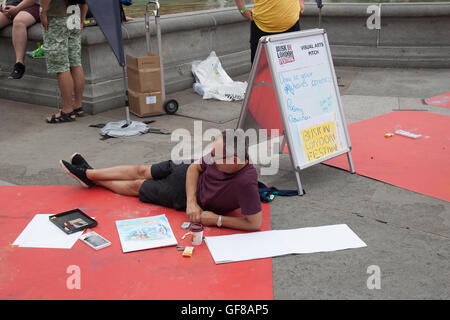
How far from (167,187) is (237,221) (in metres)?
0.70

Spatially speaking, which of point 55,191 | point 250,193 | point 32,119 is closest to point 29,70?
point 32,119

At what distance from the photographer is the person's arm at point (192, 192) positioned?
3906mm

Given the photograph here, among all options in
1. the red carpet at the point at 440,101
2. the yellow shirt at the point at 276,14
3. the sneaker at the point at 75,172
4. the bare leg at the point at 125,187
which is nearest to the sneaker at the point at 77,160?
the sneaker at the point at 75,172

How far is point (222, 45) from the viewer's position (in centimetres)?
902

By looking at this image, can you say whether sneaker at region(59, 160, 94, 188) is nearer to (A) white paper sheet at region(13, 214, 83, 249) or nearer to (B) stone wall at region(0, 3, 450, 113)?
(A) white paper sheet at region(13, 214, 83, 249)

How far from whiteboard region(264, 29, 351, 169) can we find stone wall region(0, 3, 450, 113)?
10.5 feet

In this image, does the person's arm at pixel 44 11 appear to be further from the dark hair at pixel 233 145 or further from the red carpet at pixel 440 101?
the red carpet at pixel 440 101

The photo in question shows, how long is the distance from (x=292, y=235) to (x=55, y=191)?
2.12 meters

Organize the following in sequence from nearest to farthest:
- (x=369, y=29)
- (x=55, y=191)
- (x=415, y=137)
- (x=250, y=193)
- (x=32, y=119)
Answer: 1. (x=250, y=193)
2. (x=55, y=191)
3. (x=415, y=137)
4. (x=32, y=119)
5. (x=369, y=29)

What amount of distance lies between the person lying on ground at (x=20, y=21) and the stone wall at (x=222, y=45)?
0.14 metres

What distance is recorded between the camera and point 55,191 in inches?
181

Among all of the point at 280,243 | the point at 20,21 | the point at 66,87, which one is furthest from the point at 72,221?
the point at 20,21

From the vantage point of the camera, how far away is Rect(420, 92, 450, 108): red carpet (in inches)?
291

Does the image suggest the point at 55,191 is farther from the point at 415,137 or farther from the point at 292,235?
the point at 415,137
